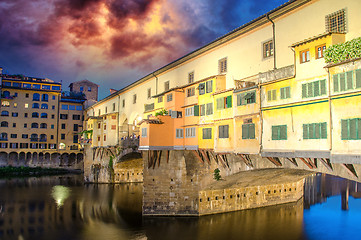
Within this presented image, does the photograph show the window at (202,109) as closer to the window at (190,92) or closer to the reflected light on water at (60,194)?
the window at (190,92)

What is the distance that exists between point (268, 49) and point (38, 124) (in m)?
68.4

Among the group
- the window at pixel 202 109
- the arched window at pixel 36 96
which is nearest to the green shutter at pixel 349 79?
the window at pixel 202 109

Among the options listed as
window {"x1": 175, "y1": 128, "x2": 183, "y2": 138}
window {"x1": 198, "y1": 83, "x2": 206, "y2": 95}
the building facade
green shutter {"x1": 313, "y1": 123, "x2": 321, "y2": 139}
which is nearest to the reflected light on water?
the building facade

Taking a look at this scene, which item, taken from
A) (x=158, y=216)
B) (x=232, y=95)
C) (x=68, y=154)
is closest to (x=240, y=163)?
(x=232, y=95)

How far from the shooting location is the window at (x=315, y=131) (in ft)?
52.0

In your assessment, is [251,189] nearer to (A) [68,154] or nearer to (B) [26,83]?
(A) [68,154]

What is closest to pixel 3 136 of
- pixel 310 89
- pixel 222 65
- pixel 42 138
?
pixel 42 138

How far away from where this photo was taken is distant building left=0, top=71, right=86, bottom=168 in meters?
72.4

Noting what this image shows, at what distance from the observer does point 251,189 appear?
104 feet

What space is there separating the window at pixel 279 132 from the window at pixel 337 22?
6507 millimetres

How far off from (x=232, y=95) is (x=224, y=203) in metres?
12.5

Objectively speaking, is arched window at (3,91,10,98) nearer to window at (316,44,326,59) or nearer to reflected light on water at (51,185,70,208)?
reflected light on water at (51,185,70,208)

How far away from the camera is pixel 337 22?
1770cm

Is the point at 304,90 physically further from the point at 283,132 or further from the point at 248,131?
the point at 248,131
